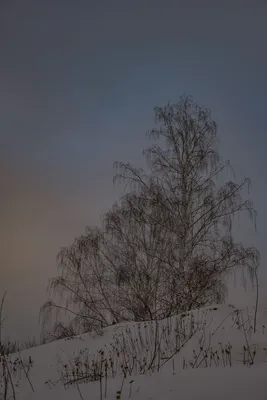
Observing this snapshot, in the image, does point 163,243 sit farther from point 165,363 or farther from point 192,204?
point 165,363

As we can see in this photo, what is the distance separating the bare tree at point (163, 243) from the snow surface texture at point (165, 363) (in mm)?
2947

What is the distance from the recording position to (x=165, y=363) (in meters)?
5.39

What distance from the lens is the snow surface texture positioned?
3730 millimetres

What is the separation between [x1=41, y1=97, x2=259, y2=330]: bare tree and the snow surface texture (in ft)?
9.67

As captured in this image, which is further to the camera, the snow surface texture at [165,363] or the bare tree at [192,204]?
the bare tree at [192,204]

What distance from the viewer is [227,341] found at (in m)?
5.98

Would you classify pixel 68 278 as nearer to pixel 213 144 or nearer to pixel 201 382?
pixel 213 144

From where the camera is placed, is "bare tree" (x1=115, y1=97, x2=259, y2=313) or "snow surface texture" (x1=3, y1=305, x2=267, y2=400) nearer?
"snow surface texture" (x1=3, y1=305, x2=267, y2=400)

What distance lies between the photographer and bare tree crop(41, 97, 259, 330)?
36.0 feet

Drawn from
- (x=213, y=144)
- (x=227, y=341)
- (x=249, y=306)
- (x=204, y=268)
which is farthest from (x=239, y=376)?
(x=213, y=144)

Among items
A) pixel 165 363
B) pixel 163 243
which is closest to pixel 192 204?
pixel 163 243

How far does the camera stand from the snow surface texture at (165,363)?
147 inches

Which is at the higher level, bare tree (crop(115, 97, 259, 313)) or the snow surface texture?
bare tree (crop(115, 97, 259, 313))

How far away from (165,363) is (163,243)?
6.36m
